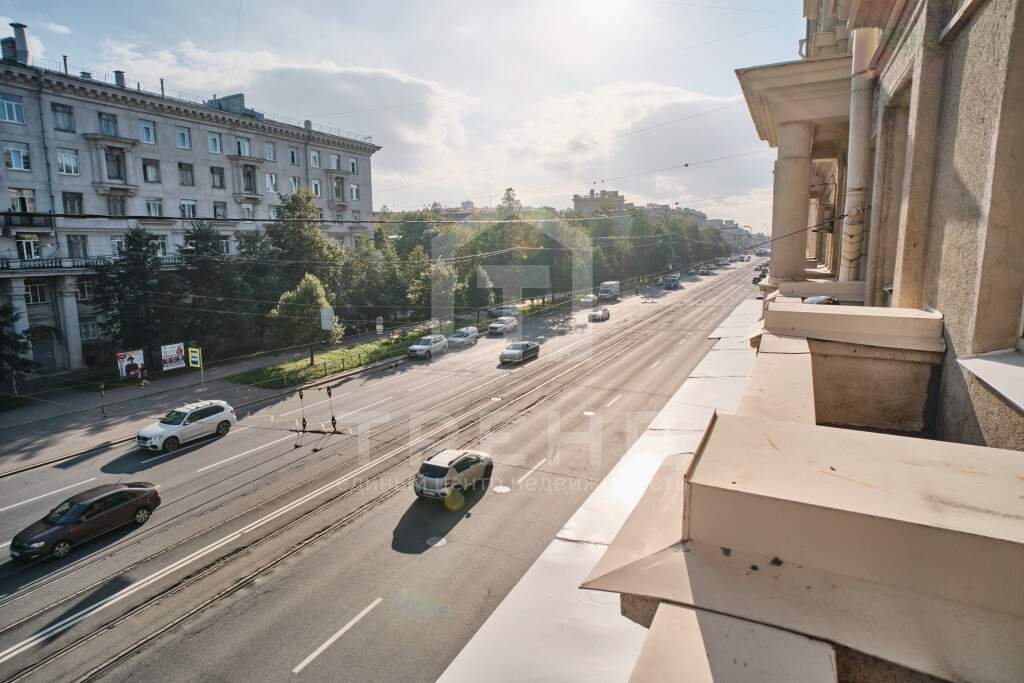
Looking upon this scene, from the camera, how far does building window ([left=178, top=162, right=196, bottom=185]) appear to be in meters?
41.0

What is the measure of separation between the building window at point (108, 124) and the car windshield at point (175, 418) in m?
25.9

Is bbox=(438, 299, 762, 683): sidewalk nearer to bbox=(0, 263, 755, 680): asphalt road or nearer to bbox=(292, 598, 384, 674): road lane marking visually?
bbox=(0, 263, 755, 680): asphalt road

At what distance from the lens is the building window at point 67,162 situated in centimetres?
3416

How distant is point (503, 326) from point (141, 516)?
32.6m

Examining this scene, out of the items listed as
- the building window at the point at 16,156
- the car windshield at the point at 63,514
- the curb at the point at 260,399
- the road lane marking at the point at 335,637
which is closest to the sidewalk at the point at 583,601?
the road lane marking at the point at 335,637

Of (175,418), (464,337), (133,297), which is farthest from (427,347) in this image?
(133,297)

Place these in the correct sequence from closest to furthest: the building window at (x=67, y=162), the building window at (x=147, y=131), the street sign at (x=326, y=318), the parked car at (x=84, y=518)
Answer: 1. the parked car at (x=84, y=518)
2. the street sign at (x=326, y=318)
3. the building window at (x=67, y=162)
4. the building window at (x=147, y=131)

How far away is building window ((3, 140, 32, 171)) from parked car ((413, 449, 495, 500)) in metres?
34.0

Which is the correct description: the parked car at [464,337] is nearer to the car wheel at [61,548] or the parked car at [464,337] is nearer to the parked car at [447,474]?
the parked car at [447,474]

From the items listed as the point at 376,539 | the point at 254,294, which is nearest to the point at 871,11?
the point at 376,539

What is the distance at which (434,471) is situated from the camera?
15242mm

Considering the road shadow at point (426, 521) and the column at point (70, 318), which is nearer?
the road shadow at point (426, 521)

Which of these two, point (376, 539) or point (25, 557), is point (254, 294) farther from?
point (376, 539)

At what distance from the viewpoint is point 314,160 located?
171 feet
